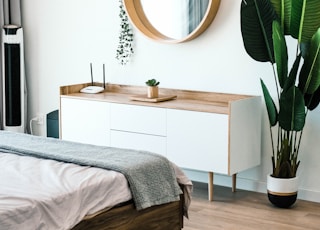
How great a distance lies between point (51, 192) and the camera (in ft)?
9.43

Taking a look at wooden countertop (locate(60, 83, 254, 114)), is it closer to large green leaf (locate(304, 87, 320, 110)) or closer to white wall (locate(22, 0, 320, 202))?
white wall (locate(22, 0, 320, 202))

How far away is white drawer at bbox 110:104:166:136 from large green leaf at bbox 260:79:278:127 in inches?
29.2

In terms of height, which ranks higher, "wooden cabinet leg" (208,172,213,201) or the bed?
the bed

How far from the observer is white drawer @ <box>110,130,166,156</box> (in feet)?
15.3

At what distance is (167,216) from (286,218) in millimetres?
1048

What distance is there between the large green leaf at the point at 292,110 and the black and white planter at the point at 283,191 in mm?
378

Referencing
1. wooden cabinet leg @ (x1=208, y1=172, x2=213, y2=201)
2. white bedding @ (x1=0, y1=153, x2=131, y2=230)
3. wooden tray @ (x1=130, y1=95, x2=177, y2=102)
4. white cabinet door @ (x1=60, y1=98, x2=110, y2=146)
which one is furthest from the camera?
white cabinet door @ (x1=60, y1=98, x2=110, y2=146)

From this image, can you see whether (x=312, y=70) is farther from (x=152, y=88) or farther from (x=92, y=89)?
(x=92, y=89)

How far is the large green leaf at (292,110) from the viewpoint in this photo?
13.4 ft

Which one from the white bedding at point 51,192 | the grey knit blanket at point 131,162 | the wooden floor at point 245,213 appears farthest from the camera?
the wooden floor at point 245,213

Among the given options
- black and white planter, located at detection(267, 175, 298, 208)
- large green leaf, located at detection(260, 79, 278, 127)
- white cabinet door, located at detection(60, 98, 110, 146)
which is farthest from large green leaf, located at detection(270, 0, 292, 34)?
white cabinet door, located at detection(60, 98, 110, 146)

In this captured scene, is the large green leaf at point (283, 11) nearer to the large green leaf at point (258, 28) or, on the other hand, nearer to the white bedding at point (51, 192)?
the large green leaf at point (258, 28)

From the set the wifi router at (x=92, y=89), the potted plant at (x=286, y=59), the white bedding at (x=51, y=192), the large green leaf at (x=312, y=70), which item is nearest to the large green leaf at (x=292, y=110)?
the potted plant at (x=286, y=59)

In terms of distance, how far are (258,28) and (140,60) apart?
49.5 inches
